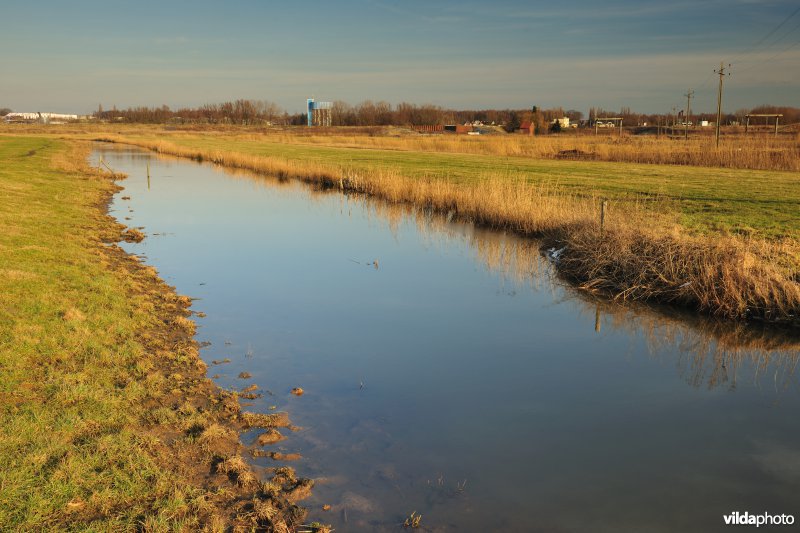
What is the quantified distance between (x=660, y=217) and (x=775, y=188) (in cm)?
916

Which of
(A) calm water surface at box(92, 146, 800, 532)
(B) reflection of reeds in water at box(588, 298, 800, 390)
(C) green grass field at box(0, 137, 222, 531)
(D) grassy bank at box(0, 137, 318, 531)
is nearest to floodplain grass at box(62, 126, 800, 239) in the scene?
(B) reflection of reeds in water at box(588, 298, 800, 390)

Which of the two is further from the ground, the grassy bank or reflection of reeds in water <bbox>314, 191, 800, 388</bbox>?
the grassy bank

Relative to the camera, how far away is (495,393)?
24.2 ft

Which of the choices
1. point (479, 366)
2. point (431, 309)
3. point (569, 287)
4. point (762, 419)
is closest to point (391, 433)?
point (479, 366)

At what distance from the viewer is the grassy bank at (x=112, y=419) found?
4480 mm

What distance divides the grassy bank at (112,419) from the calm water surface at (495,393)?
1.51 feet

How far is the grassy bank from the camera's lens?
448 centimetres

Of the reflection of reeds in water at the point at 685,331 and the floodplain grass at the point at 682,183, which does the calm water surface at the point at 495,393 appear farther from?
the floodplain grass at the point at 682,183

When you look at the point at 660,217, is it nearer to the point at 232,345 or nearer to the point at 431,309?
the point at 431,309

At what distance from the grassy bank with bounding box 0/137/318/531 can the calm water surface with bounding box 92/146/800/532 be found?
1.51 ft

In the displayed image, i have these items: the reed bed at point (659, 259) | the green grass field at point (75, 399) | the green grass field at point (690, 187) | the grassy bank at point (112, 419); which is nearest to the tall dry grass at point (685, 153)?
the green grass field at point (690, 187)

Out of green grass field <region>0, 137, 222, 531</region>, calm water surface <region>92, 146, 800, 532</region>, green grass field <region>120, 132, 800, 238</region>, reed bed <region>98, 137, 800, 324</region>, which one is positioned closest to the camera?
green grass field <region>0, 137, 222, 531</region>

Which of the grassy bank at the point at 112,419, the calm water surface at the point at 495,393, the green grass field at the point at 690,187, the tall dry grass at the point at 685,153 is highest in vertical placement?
the tall dry grass at the point at 685,153

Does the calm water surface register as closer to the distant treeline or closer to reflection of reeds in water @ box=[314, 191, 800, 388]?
reflection of reeds in water @ box=[314, 191, 800, 388]
